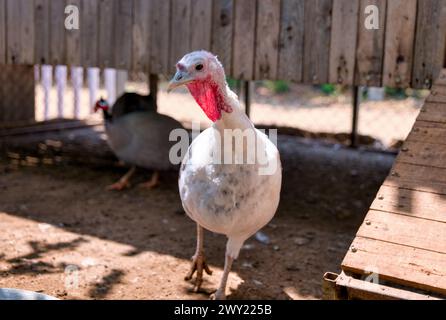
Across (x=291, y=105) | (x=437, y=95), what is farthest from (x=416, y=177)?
(x=291, y=105)

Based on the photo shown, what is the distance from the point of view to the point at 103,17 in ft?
19.2

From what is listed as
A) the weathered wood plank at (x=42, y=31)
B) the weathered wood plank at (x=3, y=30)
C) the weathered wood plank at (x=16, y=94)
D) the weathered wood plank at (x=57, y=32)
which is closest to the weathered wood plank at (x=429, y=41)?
the weathered wood plank at (x=57, y=32)

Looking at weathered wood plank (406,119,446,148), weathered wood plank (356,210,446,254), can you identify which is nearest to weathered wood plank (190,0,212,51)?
weathered wood plank (406,119,446,148)

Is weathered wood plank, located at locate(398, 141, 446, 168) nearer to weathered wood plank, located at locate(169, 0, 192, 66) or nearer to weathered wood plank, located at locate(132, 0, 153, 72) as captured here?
weathered wood plank, located at locate(169, 0, 192, 66)

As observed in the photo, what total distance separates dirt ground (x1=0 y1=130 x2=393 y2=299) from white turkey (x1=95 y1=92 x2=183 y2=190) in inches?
12.1

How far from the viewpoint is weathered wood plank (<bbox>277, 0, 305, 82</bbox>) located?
5.02 m

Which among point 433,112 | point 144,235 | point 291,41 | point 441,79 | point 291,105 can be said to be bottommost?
point 144,235

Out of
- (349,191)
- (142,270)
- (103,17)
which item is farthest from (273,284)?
(103,17)

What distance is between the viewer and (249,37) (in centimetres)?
524

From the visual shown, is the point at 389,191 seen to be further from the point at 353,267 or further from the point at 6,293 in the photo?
the point at 6,293

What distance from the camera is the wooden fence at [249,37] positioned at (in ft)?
15.2

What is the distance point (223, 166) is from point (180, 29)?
101 inches

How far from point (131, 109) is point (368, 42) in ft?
10.3

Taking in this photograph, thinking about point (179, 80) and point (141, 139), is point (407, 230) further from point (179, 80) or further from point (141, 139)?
Answer: point (141, 139)
